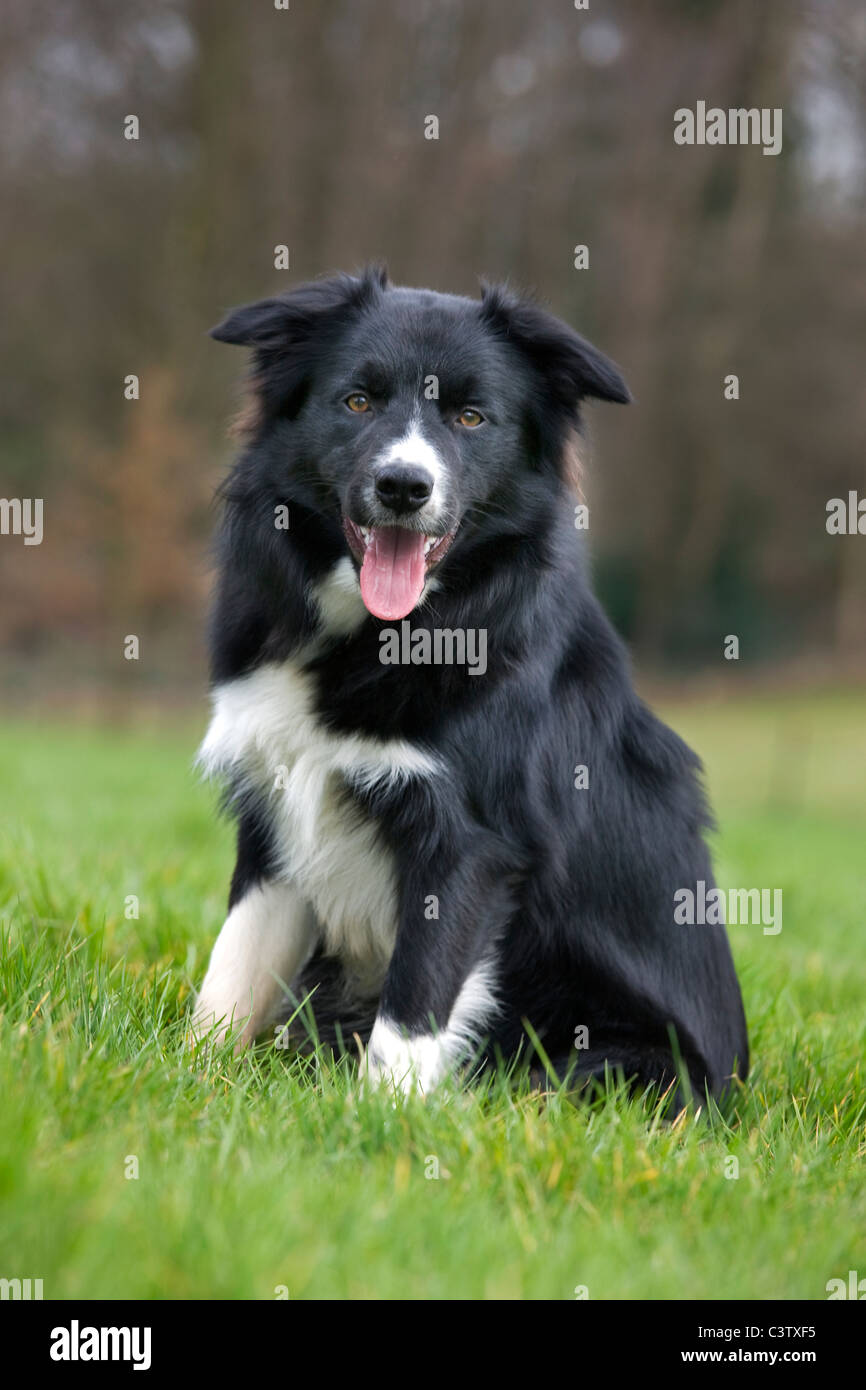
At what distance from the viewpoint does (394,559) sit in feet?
11.6

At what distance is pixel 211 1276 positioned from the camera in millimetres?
2166

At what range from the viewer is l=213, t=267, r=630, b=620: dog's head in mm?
3498

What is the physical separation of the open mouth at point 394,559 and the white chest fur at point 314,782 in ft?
1.10

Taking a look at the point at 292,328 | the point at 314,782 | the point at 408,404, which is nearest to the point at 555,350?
the point at 408,404

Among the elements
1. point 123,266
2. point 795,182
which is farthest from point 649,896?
point 795,182

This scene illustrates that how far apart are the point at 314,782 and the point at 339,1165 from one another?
3.67 ft

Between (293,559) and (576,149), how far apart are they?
80.2 feet

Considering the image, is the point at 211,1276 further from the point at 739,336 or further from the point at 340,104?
the point at 739,336

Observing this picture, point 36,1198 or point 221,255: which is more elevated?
point 221,255
